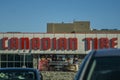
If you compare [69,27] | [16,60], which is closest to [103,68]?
[16,60]

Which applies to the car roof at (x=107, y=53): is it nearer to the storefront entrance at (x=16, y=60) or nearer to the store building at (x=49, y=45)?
the storefront entrance at (x=16, y=60)

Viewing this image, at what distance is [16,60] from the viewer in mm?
60969

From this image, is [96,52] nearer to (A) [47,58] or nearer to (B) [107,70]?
(B) [107,70]

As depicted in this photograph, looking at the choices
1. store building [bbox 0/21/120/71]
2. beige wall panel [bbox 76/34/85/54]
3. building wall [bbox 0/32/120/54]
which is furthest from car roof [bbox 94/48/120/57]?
beige wall panel [bbox 76/34/85/54]

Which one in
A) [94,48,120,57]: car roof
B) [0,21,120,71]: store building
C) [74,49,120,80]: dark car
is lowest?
[0,21,120,71]: store building

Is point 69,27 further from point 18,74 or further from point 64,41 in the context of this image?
point 18,74

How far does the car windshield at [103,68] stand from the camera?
245 inches

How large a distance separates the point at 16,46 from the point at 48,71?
255 inches

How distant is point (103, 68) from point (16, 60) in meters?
55.1

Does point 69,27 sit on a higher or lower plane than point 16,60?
higher

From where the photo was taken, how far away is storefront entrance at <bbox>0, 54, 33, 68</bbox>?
60938 mm

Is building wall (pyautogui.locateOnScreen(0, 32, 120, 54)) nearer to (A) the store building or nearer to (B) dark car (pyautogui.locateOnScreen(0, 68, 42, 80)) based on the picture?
(A) the store building

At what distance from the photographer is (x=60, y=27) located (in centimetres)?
9538

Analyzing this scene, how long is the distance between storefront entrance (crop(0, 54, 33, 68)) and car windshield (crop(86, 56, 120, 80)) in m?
54.7
